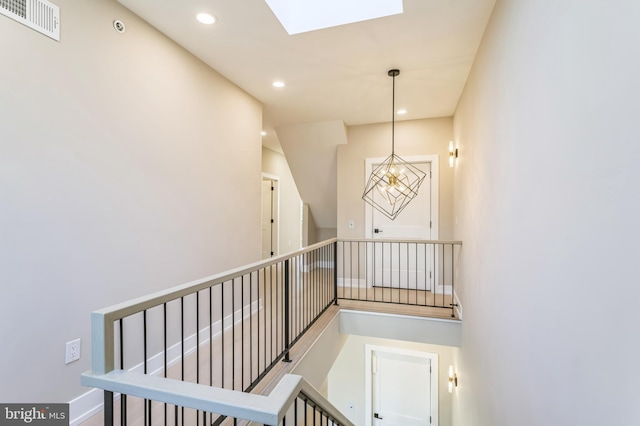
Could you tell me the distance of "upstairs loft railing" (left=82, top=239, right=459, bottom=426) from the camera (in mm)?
920

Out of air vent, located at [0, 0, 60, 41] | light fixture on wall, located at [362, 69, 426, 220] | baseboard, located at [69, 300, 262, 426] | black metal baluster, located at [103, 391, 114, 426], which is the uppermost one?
air vent, located at [0, 0, 60, 41]

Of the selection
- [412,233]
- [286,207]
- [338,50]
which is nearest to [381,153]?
[412,233]

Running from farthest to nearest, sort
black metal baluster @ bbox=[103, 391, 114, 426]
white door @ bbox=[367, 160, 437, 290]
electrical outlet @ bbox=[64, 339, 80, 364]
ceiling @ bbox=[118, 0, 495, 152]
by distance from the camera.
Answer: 1. white door @ bbox=[367, 160, 437, 290]
2. ceiling @ bbox=[118, 0, 495, 152]
3. electrical outlet @ bbox=[64, 339, 80, 364]
4. black metal baluster @ bbox=[103, 391, 114, 426]

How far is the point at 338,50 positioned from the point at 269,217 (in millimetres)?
4846

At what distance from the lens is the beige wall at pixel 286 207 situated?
7.25 m

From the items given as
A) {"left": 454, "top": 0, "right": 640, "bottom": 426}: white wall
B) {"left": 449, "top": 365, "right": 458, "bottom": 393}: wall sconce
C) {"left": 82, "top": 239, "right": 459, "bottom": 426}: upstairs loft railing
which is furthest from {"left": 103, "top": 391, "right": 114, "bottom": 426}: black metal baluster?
{"left": 449, "top": 365, "right": 458, "bottom": 393}: wall sconce

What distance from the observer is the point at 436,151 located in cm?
464

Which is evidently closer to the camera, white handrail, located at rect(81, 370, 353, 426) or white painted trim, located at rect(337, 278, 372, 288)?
white handrail, located at rect(81, 370, 353, 426)

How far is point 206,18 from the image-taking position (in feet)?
7.40

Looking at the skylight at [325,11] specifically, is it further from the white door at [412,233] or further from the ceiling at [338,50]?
the white door at [412,233]

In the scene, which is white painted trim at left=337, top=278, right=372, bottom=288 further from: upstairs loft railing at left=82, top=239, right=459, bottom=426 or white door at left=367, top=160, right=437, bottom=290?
white door at left=367, top=160, right=437, bottom=290

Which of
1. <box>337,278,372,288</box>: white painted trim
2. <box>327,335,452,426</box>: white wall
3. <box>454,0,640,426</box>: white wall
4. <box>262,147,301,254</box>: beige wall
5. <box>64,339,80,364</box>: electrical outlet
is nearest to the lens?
<box>454,0,640,426</box>: white wall

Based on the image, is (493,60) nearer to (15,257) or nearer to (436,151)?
(436,151)

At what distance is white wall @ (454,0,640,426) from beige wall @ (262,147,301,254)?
17.9 ft
